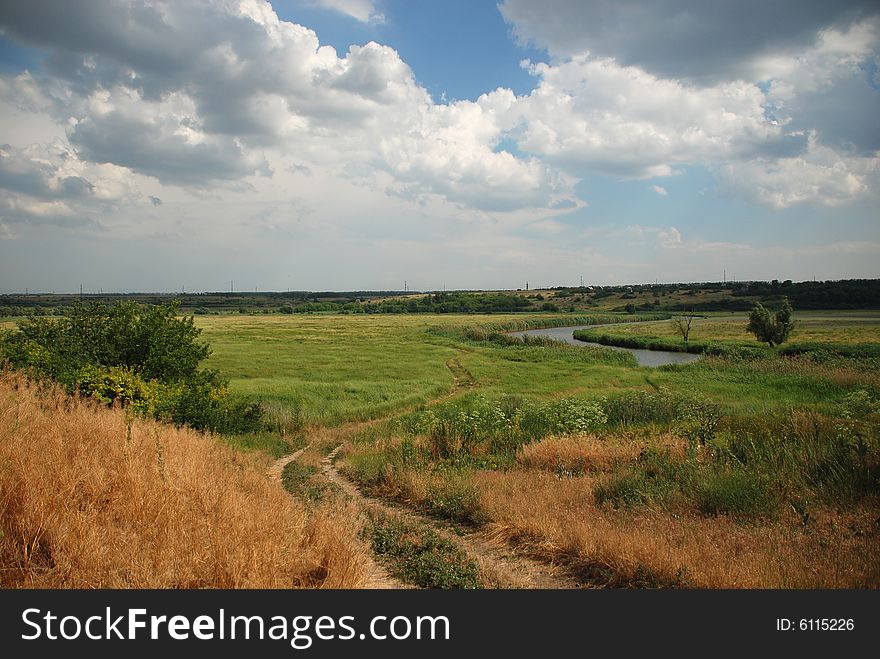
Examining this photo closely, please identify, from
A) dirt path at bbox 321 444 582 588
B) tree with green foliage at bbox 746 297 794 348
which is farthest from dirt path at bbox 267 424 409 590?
tree with green foliage at bbox 746 297 794 348

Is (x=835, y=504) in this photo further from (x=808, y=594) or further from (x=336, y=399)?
(x=336, y=399)

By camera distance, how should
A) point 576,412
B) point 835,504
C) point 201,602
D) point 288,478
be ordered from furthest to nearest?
point 576,412 → point 288,478 → point 835,504 → point 201,602

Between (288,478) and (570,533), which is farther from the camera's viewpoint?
(288,478)

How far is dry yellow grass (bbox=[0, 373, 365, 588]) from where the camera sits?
188 inches

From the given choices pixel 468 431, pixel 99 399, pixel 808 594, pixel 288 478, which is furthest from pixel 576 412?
pixel 99 399

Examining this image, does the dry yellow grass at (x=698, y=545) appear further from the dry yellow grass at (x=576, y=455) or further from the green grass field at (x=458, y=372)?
the green grass field at (x=458, y=372)

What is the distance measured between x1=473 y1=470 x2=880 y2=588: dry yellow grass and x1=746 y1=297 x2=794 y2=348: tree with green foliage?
5659cm

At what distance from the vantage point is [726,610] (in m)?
4.70

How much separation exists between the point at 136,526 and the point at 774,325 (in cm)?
6403

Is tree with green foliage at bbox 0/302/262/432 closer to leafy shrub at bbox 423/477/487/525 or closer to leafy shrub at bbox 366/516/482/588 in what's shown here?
leafy shrub at bbox 423/477/487/525

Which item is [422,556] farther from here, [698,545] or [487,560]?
[698,545]

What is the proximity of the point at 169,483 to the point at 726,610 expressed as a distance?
22.2 feet

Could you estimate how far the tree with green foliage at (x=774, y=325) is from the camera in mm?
54594

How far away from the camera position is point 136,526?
574 cm
